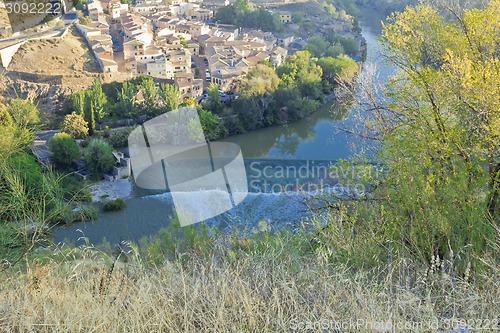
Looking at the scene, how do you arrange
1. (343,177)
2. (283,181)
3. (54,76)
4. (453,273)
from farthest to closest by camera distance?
(54,76) → (283,181) → (343,177) → (453,273)

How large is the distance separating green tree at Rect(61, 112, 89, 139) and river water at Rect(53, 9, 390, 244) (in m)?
2.02

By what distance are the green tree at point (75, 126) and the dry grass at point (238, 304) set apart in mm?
6755

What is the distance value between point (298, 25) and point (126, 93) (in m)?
8.93

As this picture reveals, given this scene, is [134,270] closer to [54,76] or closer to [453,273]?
[453,273]

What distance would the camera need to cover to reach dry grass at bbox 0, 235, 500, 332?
3.91 ft

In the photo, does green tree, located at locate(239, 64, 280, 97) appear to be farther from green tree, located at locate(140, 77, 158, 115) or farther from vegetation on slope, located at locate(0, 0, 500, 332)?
vegetation on slope, located at locate(0, 0, 500, 332)

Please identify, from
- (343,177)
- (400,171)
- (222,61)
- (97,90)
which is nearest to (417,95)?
(400,171)

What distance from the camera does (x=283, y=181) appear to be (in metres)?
6.62

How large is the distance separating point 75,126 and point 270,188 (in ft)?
11.6

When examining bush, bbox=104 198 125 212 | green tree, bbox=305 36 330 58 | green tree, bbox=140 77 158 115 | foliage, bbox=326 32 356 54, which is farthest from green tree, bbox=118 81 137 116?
foliage, bbox=326 32 356 54

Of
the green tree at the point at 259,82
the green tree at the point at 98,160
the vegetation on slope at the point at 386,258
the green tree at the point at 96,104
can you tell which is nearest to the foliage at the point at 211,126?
the green tree at the point at 259,82

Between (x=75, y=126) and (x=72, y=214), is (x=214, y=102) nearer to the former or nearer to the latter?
(x=75, y=126)

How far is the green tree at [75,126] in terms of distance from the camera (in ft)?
25.6

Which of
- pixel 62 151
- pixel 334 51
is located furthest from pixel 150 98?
pixel 334 51
